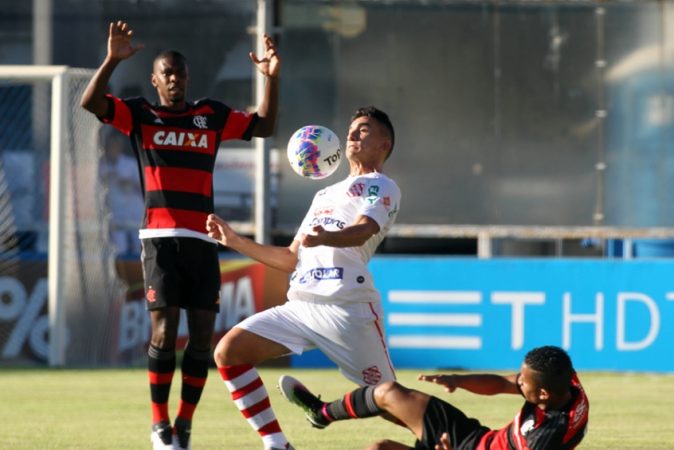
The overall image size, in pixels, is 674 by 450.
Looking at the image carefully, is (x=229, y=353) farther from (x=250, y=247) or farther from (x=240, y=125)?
(x=240, y=125)

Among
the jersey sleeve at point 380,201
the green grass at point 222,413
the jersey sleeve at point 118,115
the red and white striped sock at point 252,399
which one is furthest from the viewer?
the green grass at point 222,413

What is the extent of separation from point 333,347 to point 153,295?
1.40m

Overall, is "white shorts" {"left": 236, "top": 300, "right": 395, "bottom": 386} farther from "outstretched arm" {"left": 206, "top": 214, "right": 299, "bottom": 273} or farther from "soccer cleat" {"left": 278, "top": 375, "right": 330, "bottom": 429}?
"outstretched arm" {"left": 206, "top": 214, "right": 299, "bottom": 273}

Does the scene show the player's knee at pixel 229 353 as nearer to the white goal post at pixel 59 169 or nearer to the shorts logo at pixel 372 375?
the shorts logo at pixel 372 375

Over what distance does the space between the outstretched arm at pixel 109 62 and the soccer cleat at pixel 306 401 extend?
6.68 ft

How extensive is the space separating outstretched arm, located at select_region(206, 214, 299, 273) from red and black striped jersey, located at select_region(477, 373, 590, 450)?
1.61 m

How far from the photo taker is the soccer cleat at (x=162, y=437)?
27.8 feet

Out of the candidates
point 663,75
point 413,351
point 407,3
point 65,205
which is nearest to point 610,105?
point 663,75

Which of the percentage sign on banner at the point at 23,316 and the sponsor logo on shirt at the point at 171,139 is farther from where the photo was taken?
the percentage sign on banner at the point at 23,316

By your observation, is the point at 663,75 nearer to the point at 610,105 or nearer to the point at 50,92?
the point at 610,105

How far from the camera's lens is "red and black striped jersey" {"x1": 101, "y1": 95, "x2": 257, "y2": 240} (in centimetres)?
880

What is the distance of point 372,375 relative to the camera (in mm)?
7832

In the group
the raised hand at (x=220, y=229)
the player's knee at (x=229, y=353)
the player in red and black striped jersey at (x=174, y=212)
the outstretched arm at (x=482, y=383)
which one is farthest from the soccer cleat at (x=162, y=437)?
the outstretched arm at (x=482, y=383)

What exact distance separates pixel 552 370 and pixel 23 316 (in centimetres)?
1001
